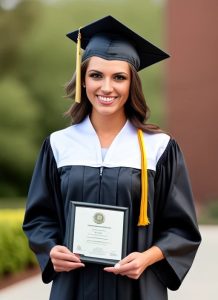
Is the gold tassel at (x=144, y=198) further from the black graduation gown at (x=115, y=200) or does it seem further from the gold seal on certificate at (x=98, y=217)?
the gold seal on certificate at (x=98, y=217)

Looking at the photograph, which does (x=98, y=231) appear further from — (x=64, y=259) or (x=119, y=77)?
(x=119, y=77)

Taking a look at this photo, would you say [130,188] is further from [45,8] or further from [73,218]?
[45,8]

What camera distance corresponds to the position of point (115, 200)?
2.67 metres

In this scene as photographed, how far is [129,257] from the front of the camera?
2582 millimetres

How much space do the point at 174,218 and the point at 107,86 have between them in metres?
0.55

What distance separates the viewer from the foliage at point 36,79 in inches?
861

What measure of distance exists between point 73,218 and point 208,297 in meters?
4.76

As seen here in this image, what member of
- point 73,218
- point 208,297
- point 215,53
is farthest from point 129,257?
point 215,53

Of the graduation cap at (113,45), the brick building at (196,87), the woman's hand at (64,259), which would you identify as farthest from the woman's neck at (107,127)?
the brick building at (196,87)

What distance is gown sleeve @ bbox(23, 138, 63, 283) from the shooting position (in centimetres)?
280

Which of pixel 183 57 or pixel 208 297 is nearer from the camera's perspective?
pixel 208 297

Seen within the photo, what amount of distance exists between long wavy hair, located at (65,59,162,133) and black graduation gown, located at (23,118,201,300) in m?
0.03

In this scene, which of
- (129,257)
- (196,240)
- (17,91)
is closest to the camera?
(129,257)

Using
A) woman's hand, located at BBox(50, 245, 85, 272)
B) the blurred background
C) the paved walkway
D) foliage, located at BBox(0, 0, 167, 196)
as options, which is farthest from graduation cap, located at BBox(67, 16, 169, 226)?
foliage, located at BBox(0, 0, 167, 196)
